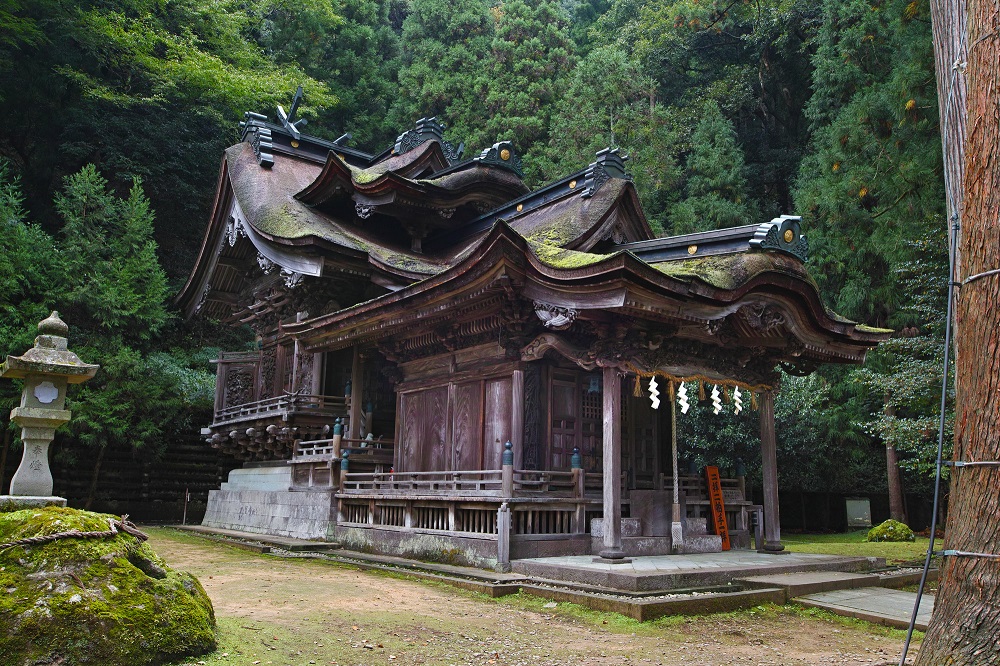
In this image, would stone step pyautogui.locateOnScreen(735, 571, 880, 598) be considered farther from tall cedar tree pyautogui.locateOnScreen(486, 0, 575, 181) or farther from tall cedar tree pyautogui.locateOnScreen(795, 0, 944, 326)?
tall cedar tree pyautogui.locateOnScreen(486, 0, 575, 181)

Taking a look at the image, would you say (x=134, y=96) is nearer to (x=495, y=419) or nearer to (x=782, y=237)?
(x=495, y=419)

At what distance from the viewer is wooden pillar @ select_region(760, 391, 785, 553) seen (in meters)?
10.9

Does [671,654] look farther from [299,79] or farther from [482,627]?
[299,79]

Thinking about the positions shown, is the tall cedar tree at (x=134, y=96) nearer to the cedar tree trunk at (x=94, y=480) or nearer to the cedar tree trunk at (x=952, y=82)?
the cedar tree trunk at (x=94, y=480)

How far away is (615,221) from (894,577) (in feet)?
21.5

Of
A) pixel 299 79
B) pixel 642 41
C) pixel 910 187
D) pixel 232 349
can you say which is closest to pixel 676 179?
pixel 642 41

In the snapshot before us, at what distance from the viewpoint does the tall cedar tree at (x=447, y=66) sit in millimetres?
33625

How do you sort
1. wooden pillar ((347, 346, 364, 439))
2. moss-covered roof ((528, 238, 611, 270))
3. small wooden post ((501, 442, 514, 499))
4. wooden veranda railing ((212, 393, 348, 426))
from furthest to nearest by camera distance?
wooden veranda railing ((212, 393, 348, 426)), wooden pillar ((347, 346, 364, 439)), small wooden post ((501, 442, 514, 499)), moss-covered roof ((528, 238, 611, 270))

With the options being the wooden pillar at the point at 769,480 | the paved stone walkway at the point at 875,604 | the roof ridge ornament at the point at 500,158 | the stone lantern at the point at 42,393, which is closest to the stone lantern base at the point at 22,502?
the stone lantern at the point at 42,393

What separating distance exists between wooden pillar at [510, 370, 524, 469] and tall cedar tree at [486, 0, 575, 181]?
21.7 metres

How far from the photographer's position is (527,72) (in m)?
33.8

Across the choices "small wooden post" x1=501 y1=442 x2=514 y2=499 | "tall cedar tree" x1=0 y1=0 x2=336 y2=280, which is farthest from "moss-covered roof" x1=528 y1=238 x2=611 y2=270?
"tall cedar tree" x1=0 y1=0 x2=336 y2=280

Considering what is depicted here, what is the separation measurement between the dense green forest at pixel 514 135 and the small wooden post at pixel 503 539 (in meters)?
7.47

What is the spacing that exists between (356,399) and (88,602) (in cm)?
972
